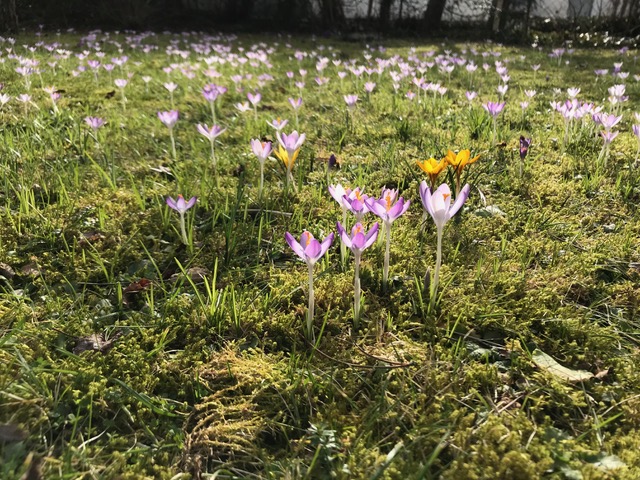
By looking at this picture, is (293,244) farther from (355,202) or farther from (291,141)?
(291,141)

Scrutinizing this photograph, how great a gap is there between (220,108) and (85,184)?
2.26 metres

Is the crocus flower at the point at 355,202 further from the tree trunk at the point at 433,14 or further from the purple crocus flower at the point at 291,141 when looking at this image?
the tree trunk at the point at 433,14

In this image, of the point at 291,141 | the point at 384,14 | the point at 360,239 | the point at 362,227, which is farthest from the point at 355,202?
the point at 384,14

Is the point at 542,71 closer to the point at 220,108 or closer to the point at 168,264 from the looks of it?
the point at 220,108

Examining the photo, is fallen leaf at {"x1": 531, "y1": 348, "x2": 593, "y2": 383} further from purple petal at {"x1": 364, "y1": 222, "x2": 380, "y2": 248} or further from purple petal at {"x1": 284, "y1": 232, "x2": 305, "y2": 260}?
purple petal at {"x1": 284, "y1": 232, "x2": 305, "y2": 260}

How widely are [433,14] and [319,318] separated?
51.1 ft

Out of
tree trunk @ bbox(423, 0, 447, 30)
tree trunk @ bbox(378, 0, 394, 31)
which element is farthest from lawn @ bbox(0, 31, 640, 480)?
tree trunk @ bbox(423, 0, 447, 30)

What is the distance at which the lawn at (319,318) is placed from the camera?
1249 mm

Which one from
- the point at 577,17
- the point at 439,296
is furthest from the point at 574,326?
the point at 577,17

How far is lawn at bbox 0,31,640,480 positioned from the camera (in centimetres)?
125

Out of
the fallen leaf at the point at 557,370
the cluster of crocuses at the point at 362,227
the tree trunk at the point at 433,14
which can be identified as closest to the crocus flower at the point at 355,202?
the cluster of crocuses at the point at 362,227

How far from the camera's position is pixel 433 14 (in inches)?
588

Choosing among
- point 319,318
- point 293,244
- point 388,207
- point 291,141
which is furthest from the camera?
point 291,141

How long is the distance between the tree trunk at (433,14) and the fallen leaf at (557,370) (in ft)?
50.0
